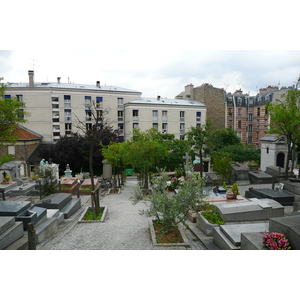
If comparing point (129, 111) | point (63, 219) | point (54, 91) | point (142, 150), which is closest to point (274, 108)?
point (142, 150)

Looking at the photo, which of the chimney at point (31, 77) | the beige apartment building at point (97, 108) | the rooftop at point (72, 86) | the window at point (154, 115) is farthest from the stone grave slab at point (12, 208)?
the window at point (154, 115)

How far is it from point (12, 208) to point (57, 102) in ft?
88.9

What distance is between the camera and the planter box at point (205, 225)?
871cm

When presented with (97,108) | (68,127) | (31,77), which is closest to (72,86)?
(97,108)

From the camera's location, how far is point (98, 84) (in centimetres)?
3831

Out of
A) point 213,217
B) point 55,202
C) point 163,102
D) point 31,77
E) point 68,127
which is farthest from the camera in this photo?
point 163,102

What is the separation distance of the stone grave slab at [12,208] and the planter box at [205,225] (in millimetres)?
6011

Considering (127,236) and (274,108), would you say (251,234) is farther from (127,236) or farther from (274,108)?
(274,108)

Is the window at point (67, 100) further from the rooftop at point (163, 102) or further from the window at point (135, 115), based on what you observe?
the window at point (135, 115)

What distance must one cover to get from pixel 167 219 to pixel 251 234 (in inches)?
94.9

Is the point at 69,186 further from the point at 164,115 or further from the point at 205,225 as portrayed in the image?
the point at 164,115

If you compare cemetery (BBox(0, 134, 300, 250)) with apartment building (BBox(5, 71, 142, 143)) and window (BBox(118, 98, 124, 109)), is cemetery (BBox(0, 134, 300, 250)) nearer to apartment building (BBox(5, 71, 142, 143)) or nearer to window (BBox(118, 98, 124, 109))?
apartment building (BBox(5, 71, 142, 143))

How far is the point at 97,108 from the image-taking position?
3609 centimetres

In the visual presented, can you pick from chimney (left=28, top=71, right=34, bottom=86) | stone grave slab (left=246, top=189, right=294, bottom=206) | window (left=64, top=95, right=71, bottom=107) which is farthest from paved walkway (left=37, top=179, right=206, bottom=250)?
chimney (left=28, top=71, right=34, bottom=86)
